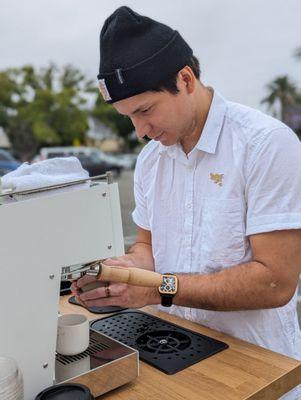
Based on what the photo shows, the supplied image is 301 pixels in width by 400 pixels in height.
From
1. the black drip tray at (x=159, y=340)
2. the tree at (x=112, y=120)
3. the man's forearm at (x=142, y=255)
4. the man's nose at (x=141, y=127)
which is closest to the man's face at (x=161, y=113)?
the man's nose at (x=141, y=127)

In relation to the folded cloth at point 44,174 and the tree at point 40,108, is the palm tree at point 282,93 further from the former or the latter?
the folded cloth at point 44,174

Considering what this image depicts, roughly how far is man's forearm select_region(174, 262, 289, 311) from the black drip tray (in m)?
0.11

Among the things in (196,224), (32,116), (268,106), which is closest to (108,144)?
(268,106)

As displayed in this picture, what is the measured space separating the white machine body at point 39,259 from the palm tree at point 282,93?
44.2m

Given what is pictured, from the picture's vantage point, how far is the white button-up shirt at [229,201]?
1304mm

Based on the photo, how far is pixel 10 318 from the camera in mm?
964

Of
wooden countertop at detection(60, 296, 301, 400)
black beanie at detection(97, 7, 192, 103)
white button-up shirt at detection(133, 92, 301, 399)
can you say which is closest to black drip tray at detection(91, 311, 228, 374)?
wooden countertop at detection(60, 296, 301, 400)

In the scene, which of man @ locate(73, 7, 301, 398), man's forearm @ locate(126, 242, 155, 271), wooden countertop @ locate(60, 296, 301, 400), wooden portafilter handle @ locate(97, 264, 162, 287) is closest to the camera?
wooden countertop @ locate(60, 296, 301, 400)

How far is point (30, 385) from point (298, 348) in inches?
35.3

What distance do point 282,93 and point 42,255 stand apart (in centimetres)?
4600

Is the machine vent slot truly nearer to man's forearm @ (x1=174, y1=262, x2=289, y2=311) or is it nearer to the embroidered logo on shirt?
man's forearm @ (x1=174, y1=262, x2=289, y2=311)

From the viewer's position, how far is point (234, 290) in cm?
131

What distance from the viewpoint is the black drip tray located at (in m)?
1.21

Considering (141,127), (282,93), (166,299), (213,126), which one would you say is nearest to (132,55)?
(141,127)
